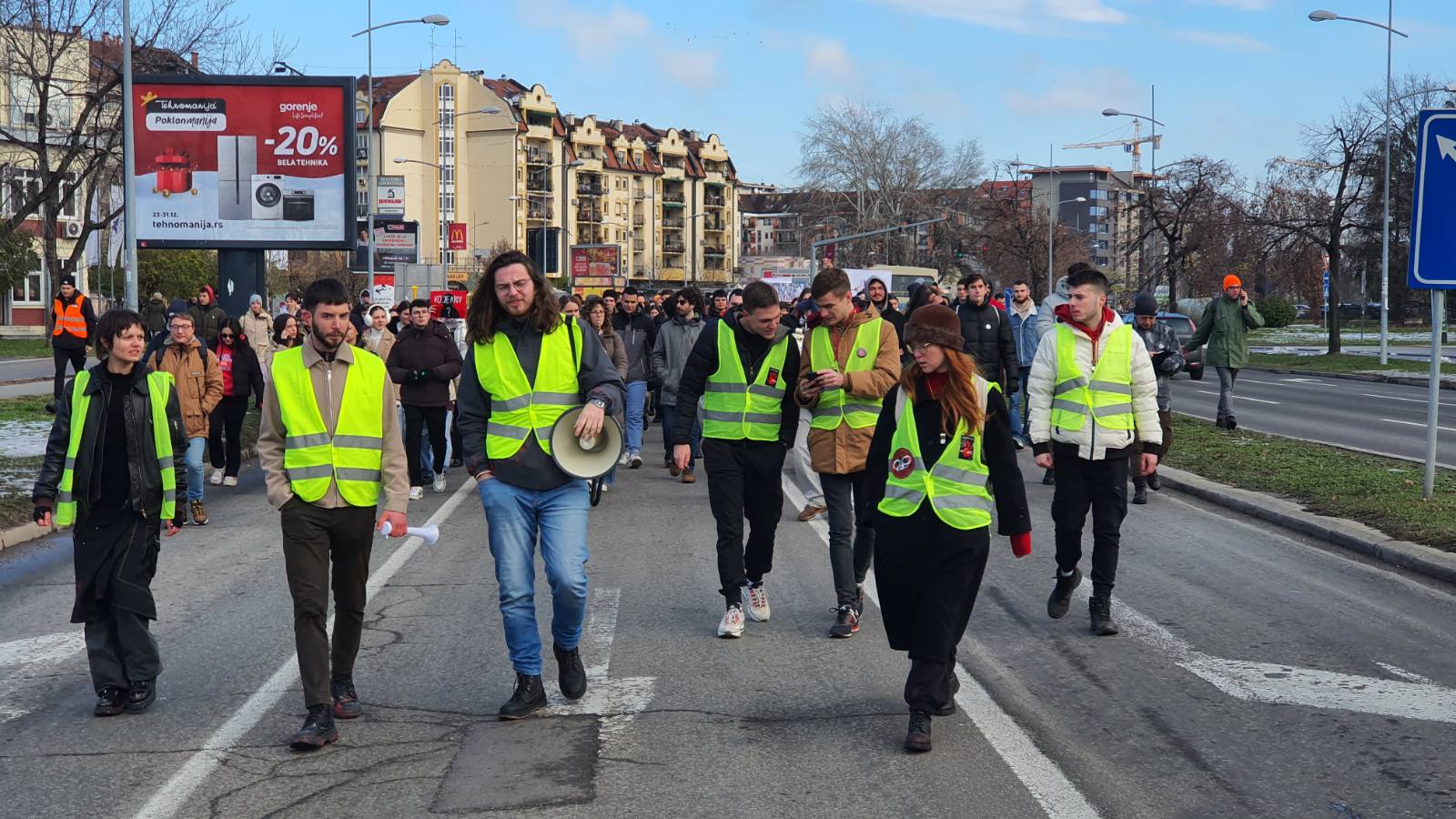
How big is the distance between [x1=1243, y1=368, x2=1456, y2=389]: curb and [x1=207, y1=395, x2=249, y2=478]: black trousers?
82.8 feet

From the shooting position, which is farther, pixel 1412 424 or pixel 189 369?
pixel 1412 424

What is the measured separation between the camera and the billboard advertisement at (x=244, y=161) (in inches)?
1087

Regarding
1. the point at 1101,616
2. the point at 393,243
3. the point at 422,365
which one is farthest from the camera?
the point at 393,243

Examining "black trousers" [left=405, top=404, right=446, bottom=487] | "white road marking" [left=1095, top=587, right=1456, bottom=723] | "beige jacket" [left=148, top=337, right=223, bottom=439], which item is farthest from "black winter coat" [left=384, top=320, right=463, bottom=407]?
"white road marking" [left=1095, top=587, right=1456, bottom=723]

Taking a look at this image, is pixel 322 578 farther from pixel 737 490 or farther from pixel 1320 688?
pixel 1320 688

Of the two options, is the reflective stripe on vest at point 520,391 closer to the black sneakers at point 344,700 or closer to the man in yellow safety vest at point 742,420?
the black sneakers at point 344,700

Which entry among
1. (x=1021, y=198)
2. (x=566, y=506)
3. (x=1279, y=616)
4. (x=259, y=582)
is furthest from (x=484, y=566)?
(x=1021, y=198)

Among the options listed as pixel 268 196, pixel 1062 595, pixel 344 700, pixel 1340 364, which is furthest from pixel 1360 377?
pixel 344 700

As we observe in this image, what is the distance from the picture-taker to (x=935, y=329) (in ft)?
19.2

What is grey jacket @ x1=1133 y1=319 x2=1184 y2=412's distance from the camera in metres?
12.5

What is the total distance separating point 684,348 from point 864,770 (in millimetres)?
10167

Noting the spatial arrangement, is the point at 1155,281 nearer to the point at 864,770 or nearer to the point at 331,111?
the point at 331,111

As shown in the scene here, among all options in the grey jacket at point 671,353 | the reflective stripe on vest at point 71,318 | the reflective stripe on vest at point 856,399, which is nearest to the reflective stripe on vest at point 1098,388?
the reflective stripe on vest at point 856,399

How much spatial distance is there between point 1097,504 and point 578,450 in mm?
3051
